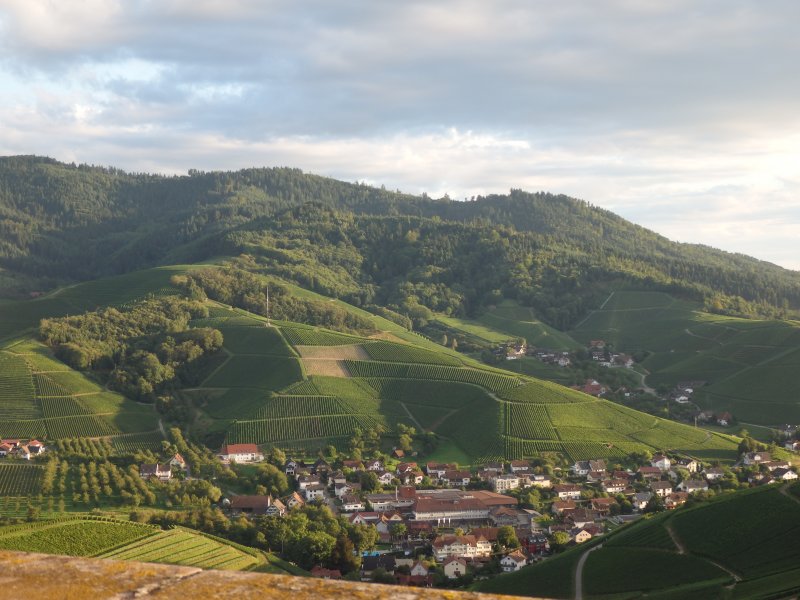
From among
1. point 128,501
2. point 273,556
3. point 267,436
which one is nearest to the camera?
point 273,556

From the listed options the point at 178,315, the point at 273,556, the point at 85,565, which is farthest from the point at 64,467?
the point at 85,565

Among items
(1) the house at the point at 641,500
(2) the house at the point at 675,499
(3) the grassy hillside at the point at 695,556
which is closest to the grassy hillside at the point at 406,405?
(1) the house at the point at 641,500

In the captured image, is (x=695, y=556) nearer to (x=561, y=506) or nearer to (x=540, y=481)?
(x=561, y=506)

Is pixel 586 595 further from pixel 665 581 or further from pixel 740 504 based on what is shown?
pixel 740 504

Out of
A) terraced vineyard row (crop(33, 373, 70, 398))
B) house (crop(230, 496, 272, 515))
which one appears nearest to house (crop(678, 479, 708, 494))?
house (crop(230, 496, 272, 515))

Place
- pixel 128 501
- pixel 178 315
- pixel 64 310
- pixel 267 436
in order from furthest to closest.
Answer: pixel 64 310 < pixel 178 315 < pixel 267 436 < pixel 128 501

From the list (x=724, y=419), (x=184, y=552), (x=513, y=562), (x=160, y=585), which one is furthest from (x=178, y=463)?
(x=160, y=585)

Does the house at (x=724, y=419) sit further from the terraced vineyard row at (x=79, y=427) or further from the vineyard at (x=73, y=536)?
the vineyard at (x=73, y=536)
